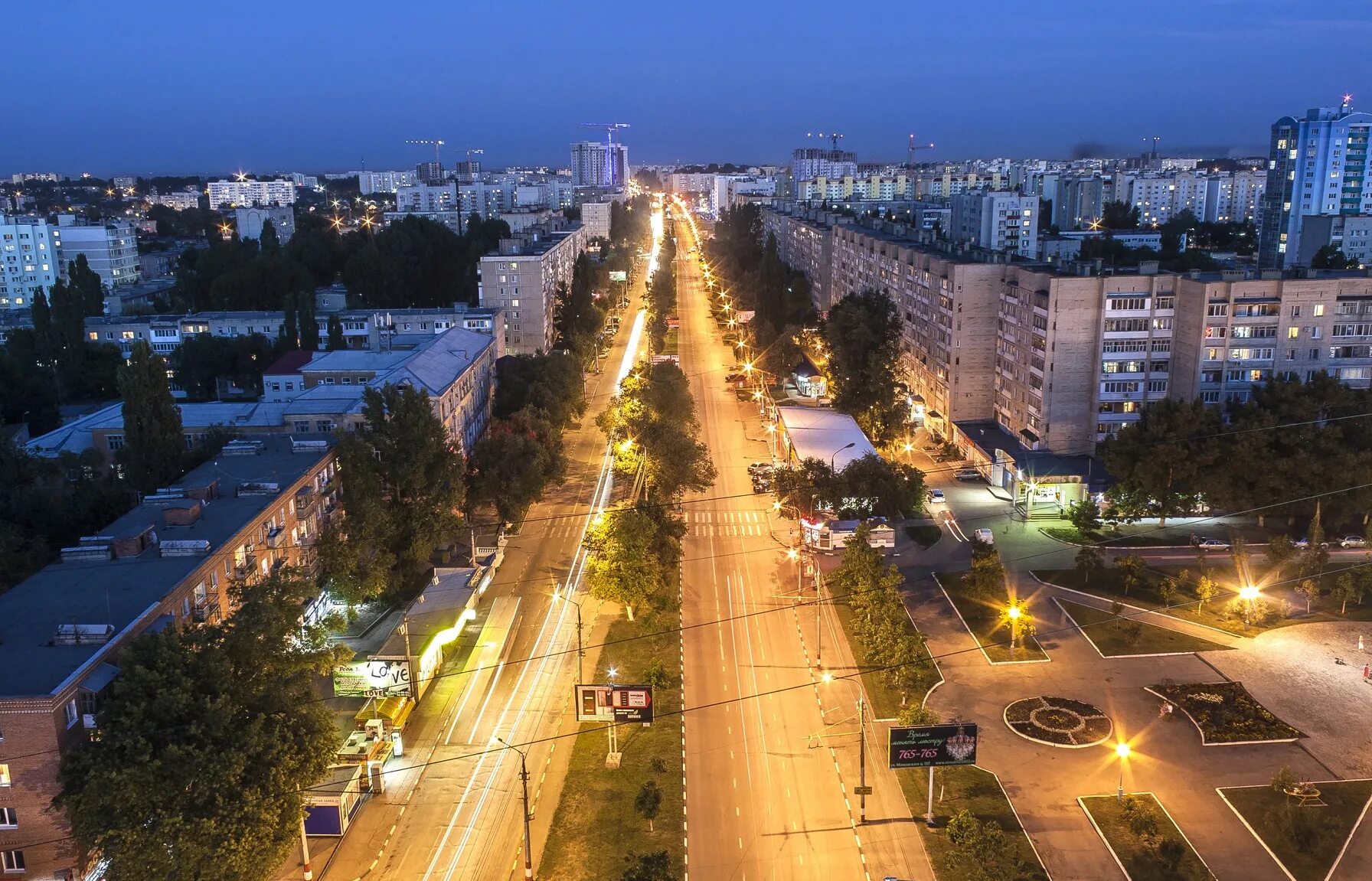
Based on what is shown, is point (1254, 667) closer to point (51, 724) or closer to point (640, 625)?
point (640, 625)

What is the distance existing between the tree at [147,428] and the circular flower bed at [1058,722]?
83.3ft

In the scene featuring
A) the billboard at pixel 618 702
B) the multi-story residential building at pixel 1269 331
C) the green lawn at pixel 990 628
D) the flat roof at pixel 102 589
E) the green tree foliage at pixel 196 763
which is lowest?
the green lawn at pixel 990 628

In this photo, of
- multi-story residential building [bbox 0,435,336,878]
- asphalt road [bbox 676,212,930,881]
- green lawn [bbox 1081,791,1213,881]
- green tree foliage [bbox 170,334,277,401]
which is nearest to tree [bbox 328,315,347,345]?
green tree foliage [bbox 170,334,277,401]

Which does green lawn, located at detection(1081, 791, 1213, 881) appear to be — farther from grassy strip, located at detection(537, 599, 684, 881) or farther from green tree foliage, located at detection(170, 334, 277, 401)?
green tree foliage, located at detection(170, 334, 277, 401)

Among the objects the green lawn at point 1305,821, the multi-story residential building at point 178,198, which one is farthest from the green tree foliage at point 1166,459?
the multi-story residential building at point 178,198

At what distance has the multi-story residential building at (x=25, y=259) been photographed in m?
79.4

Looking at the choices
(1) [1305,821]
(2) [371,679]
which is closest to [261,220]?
(2) [371,679]

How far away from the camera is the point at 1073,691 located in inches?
960

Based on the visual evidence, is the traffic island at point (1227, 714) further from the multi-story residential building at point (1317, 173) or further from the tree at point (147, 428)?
the multi-story residential building at point (1317, 173)

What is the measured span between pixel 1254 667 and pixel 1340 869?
318 inches

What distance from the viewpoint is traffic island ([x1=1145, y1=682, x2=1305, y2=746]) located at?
22234 millimetres

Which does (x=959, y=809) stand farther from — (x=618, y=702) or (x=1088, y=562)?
(x=1088, y=562)

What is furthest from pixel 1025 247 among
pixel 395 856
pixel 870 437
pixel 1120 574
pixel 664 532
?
pixel 395 856

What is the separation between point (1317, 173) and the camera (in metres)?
85.7
